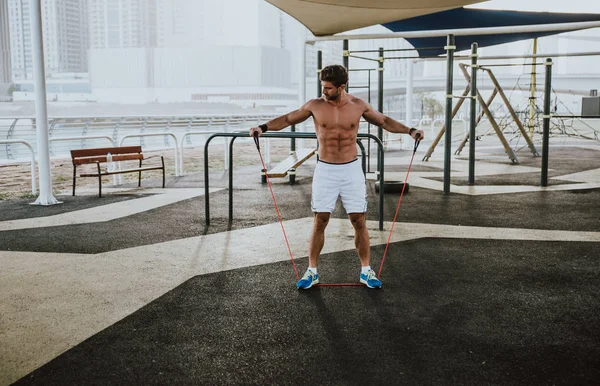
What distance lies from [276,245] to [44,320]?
2679mm

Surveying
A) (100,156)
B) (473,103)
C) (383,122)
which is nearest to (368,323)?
(383,122)

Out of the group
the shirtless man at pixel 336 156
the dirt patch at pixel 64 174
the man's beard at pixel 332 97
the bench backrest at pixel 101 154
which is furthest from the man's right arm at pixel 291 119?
the dirt patch at pixel 64 174

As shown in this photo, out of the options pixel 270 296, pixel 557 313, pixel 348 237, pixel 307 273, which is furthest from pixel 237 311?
pixel 348 237

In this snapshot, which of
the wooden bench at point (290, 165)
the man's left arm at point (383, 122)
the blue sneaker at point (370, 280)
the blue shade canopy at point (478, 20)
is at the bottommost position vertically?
the blue sneaker at point (370, 280)

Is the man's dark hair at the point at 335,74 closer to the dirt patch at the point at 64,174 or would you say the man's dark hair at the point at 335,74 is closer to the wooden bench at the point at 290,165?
the wooden bench at the point at 290,165

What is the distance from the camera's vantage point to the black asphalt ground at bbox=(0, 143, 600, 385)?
3.24 metres

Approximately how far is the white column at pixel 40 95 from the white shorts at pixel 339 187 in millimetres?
5764

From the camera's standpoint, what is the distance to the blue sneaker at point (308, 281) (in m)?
4.74

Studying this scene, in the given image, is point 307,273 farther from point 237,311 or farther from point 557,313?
point 557,313

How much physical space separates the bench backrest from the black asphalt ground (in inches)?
114

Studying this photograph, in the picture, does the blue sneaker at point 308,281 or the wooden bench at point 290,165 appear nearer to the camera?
the blue sneaker at point 308,281

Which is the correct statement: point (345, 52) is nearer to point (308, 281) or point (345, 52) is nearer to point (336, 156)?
point (336, 156)

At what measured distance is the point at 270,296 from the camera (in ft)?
15.1

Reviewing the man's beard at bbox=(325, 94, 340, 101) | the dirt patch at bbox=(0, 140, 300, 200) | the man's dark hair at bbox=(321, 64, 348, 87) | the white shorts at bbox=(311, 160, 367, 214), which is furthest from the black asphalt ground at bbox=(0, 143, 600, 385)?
the dirt patch at bbox=(0, 140, 300, 200)
